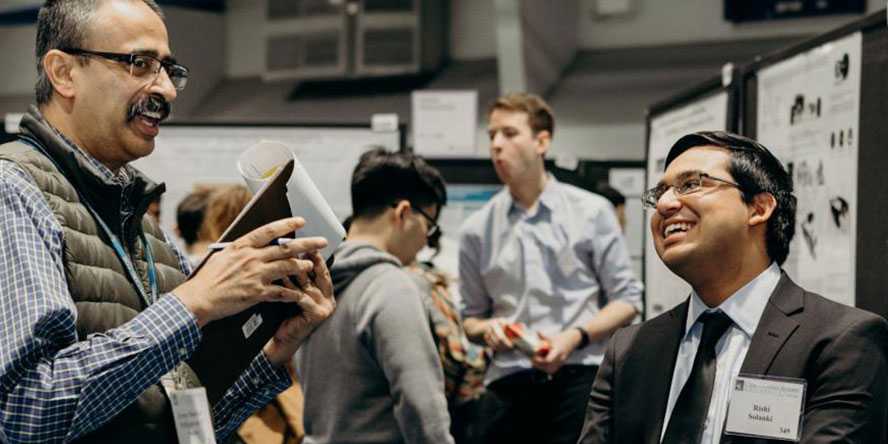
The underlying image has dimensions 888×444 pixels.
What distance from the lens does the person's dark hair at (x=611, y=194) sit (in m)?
5.16

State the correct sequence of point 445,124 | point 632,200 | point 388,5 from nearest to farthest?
1. point 445,124
2. point 632,200
3. point 388,5

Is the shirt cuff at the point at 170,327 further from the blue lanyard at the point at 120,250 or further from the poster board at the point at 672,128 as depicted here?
the poster board at the point at 672,128

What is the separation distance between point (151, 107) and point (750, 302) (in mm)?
1125

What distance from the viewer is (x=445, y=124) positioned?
5.45m

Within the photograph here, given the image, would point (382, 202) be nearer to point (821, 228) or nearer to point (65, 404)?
point (821, 228)

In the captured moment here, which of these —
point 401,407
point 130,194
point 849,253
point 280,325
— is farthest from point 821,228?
point 130,194

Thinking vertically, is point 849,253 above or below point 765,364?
above

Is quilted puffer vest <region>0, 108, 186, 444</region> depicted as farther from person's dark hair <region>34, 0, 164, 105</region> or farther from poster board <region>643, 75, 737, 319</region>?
poster board <region>643, 75, 737, 319</region>

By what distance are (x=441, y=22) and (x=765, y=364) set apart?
20.7 ft

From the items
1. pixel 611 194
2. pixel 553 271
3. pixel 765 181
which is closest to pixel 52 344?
pixel 765 181

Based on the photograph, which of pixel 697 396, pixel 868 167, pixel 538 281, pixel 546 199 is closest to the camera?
pixel 697 396

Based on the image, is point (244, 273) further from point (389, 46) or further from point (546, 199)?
point (389, 46)

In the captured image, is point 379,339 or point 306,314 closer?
point 306,314

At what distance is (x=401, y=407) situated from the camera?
2586 millimetres
